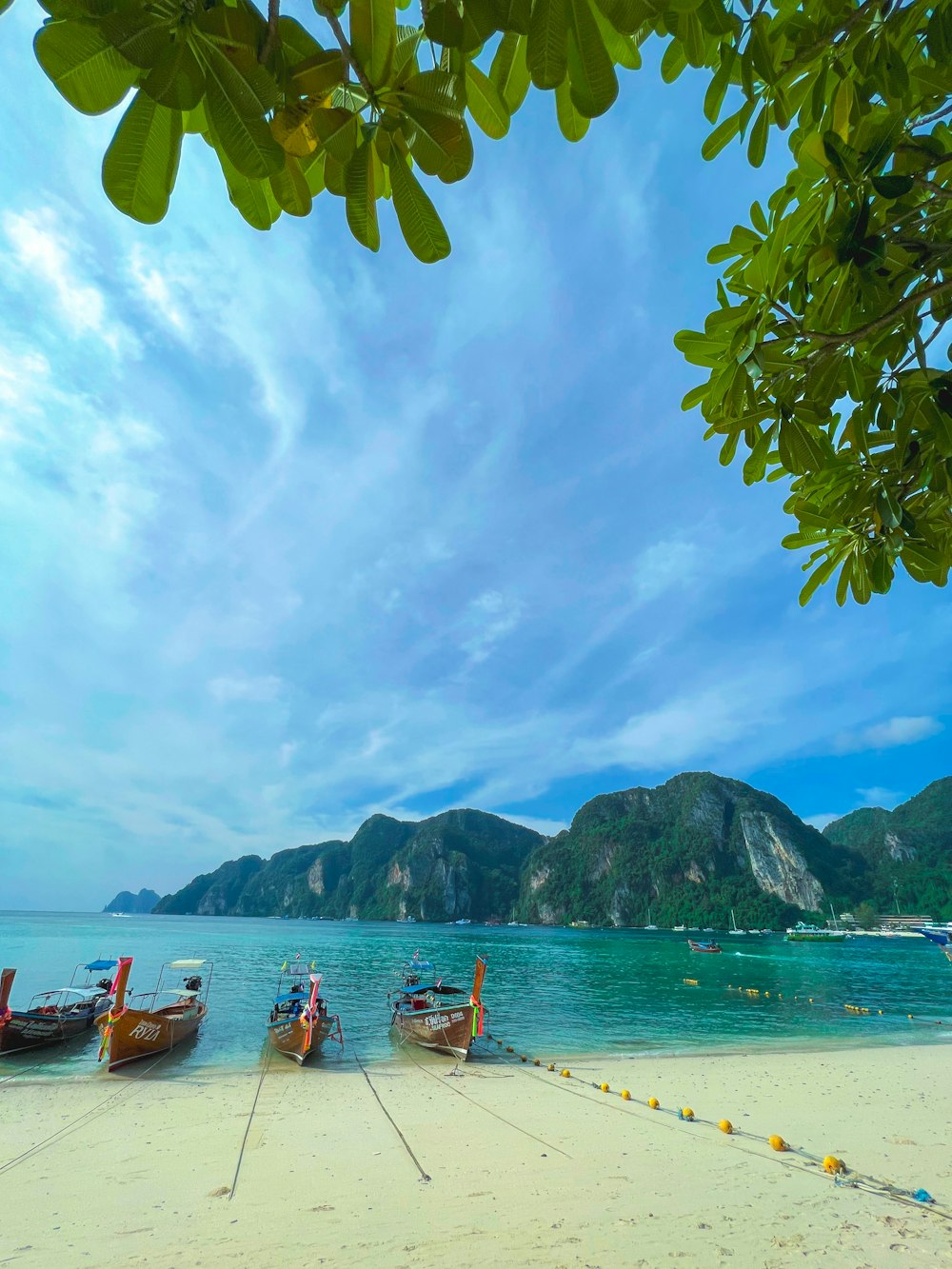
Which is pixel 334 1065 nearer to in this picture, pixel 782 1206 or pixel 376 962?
pixel 782 1206

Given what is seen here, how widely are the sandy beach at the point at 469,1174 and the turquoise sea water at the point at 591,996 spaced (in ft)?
15.3

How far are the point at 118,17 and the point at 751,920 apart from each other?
109984 millimetres

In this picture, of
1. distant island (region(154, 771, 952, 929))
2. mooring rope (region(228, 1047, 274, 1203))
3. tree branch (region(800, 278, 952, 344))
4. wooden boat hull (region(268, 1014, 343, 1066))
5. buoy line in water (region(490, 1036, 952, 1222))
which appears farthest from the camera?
distant island (region(154, 771, 952, 929))

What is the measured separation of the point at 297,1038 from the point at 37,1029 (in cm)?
627

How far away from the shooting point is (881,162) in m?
1.66

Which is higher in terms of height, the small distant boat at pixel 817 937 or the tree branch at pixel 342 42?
the tree branch at pixel 342 42

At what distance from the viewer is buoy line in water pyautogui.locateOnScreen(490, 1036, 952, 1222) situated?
5398 mm

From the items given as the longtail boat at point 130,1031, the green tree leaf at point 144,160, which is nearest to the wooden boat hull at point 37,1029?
the longtail boat at point 130,1031

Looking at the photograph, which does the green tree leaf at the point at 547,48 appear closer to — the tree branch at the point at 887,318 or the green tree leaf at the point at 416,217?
the green tree leaf at the point at 416,217

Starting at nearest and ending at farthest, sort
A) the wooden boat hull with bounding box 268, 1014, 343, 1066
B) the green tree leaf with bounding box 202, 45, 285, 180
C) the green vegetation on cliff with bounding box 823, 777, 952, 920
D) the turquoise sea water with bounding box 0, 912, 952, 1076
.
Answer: the green tree leaf with bounding box 202, 45, 285, 180 → the wooden boat hull with bounding box 268, 1014, 343, 1066 → the turquoise sea water with bounding box 0, 912, 952, 1076 → the green vegetation on cliff with bounding box 823, 777, 952, 920

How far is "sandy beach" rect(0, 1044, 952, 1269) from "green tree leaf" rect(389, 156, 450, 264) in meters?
6.27

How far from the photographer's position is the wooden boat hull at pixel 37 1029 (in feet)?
42.7

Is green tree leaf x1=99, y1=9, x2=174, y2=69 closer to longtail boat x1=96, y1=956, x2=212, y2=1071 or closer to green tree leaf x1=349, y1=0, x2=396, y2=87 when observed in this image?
green tree leaf x1=349, y1=0, x2=396, y2=87

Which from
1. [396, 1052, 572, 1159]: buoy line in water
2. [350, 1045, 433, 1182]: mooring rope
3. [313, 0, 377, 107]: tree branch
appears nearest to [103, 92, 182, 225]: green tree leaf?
[313, 0, 377, 107]: tree branch
